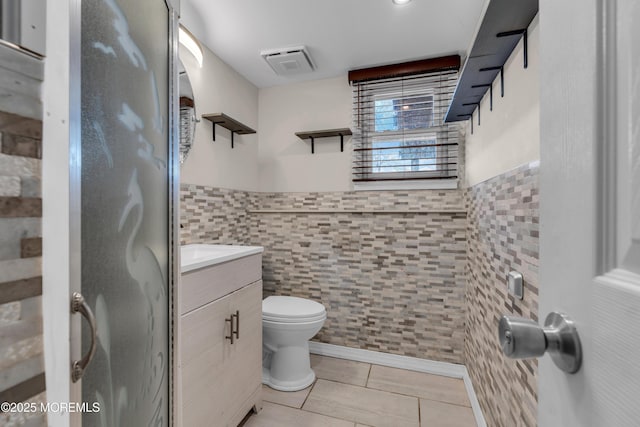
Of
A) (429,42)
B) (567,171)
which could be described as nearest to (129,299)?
(567,171)

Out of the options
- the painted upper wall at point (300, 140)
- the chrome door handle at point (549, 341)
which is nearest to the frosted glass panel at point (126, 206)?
the chrome door handle at point (549, 341)

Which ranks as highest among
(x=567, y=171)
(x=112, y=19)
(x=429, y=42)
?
(x=429, y=42)

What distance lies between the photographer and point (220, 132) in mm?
2154

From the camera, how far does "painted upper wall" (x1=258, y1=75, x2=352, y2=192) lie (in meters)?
2.37

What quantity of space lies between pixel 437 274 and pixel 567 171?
187cm

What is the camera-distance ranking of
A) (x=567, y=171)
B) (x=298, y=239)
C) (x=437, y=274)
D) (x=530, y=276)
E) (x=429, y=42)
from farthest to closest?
(x=298, y=239), (x=437, y=274), (x=429, y=42), (x=530, y=276), (x=567, y=171)

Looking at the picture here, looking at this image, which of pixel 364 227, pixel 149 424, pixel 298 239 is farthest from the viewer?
pixel 298 239

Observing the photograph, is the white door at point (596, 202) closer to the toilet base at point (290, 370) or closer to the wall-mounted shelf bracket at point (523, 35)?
the wall-mounted shelf bracket at point (523, 35)

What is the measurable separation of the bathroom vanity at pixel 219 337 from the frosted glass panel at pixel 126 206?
0.68 ft

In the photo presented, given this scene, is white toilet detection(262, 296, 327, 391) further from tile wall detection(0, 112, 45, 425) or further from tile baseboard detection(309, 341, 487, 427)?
tile wall detection(0, 112, 45, 425)

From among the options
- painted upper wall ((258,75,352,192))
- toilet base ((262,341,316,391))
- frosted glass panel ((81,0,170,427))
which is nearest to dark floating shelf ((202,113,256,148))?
painted upper wall ((258,75,352,192))

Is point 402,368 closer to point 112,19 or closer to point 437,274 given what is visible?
point 437,274

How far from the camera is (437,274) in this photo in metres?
2.05

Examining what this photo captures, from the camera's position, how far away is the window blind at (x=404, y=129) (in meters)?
2.13
